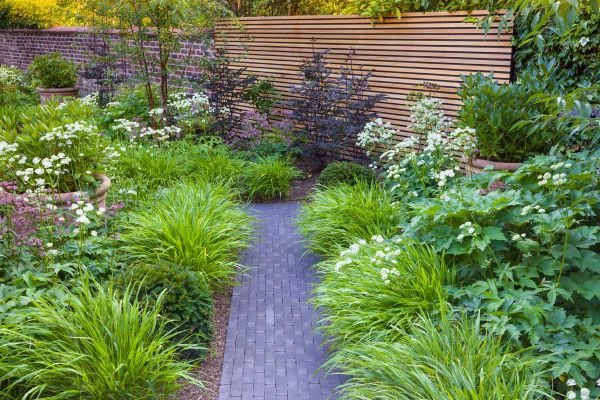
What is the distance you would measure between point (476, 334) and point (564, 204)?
1081mm

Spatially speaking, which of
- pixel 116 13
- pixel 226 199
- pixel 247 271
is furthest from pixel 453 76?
pixel 116 13

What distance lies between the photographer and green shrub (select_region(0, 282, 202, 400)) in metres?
2.87

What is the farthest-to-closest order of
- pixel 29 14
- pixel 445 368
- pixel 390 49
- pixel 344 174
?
pixel 29 14 < pixel 390 49 < pixel 344 174 < pixel 445 368

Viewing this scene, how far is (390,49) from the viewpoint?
7.88 m

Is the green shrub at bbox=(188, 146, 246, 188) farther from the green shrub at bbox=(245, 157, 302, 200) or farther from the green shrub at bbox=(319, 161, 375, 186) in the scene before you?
the green shrub at bbox=(319, 161, 375, 186)

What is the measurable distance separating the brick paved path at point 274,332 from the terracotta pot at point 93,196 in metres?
1.40

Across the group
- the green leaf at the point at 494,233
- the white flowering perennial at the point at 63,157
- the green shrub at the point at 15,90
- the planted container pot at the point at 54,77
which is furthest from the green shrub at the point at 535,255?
the planted container pot at the point at 54,77

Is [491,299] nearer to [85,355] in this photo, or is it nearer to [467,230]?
[467,230]

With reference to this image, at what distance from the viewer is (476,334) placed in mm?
3002

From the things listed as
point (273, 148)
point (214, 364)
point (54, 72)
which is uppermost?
point (54, 72)

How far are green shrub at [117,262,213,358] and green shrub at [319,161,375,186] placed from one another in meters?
3.05

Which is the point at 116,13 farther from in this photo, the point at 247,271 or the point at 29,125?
the point at 247,271

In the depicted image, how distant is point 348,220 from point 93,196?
2.26 m

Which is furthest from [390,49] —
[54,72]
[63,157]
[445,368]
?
[54,72]
